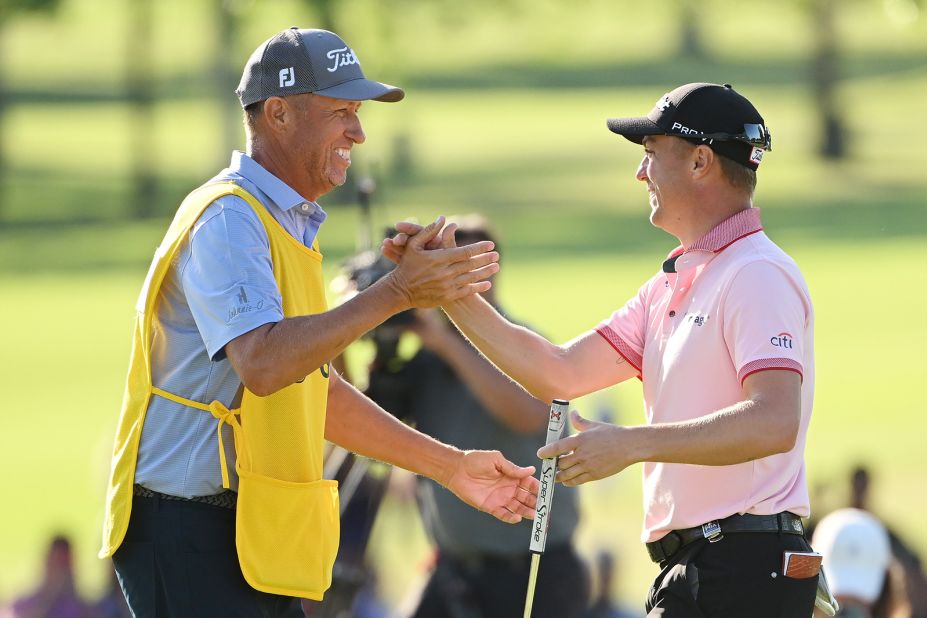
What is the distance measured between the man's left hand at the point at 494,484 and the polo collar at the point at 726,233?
0.82 metres

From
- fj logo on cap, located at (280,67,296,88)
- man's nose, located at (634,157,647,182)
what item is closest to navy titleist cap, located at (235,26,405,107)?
fj logo on cap, located at (280,67,296,88)

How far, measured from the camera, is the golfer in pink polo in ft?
13.6

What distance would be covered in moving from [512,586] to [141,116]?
3838cm

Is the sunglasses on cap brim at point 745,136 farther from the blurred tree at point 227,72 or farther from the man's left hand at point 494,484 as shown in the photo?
the blurred tree at point 227,72

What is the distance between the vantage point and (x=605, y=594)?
824 centimetres

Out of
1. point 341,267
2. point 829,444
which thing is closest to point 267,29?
point 829,444

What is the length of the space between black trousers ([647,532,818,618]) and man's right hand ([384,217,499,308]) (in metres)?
0.92

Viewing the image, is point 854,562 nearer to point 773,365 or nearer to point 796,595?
point 796,595

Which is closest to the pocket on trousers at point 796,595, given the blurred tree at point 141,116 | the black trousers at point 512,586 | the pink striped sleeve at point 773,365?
the pink striped sleeve at point 773,365

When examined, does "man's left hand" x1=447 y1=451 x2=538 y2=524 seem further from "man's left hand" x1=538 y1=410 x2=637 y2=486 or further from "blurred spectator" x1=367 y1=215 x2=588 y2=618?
"blurred spectator" x1=367 y1=215 x2=588 y2=618

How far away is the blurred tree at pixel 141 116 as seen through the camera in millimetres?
40438

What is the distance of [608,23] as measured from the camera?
6888 cm

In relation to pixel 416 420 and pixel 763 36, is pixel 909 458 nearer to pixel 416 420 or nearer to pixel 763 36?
pixel 416 420

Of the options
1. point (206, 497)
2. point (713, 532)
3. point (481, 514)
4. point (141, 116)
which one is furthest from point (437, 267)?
point (141, 116)
